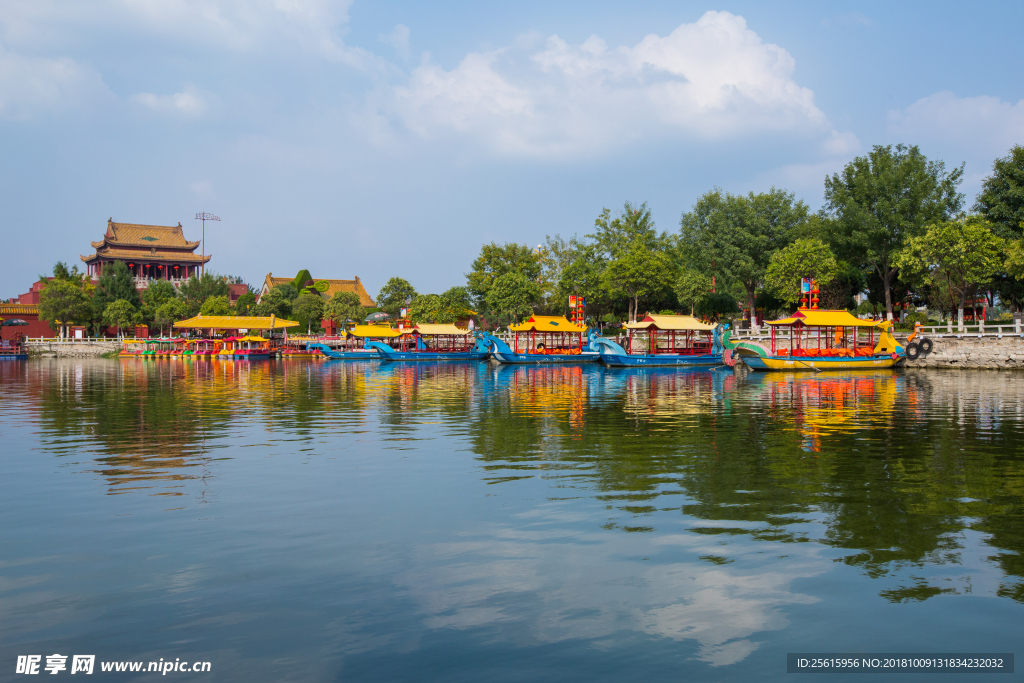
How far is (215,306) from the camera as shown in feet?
262

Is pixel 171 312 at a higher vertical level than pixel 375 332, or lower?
higher

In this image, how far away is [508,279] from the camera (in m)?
65.7

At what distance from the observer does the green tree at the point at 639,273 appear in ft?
196

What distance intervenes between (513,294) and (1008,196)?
38263mm

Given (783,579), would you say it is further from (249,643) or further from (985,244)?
(985,244)

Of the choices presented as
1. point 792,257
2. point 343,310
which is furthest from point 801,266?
point 343,310

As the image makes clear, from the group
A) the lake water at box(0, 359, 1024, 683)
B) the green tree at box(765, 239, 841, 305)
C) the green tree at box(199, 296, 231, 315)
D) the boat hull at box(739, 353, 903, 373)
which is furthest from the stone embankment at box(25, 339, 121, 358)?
the lake water at box(0, 359, 1024, 683)

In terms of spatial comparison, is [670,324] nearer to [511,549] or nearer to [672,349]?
[672,349]

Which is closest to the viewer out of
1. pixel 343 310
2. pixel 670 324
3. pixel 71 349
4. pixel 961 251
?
pixel 961 251

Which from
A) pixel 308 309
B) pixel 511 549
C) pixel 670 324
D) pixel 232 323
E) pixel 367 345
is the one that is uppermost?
pixel 308 309

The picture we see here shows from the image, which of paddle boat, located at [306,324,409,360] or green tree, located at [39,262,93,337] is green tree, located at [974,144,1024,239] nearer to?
paddle boat, located at [306,324,409,360]

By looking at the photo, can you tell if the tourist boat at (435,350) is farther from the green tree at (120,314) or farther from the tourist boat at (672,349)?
the green tree at (120,314)

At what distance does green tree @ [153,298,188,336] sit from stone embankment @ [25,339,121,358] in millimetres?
5533

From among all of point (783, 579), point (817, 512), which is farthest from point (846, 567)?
point (817, 512)
